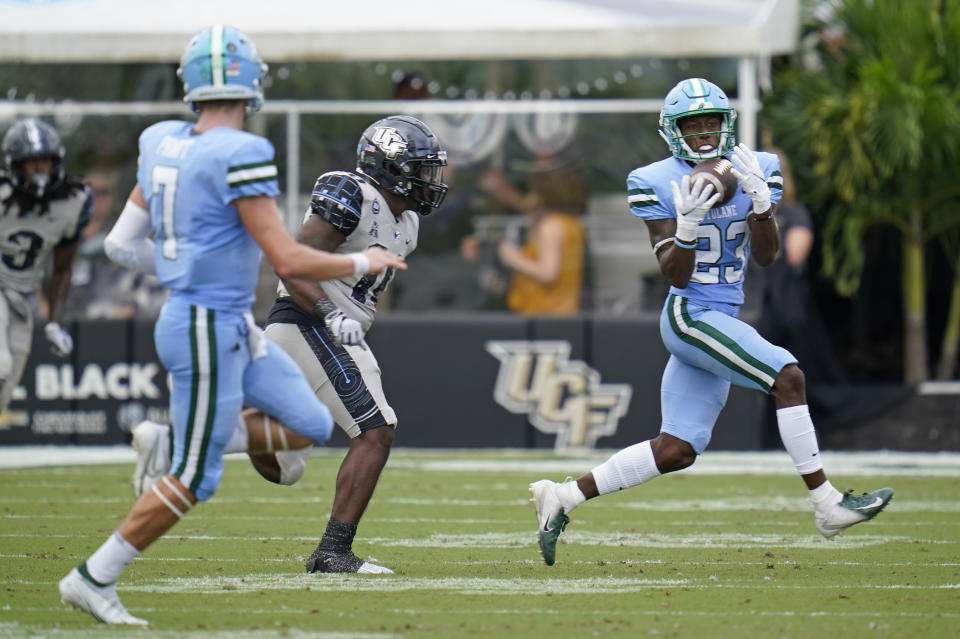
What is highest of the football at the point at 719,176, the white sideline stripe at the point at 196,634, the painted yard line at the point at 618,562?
the football at the point at 719,176

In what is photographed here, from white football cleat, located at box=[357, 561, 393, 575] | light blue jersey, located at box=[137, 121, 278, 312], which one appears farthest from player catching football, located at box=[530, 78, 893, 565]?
light blue jersey, located at box=[137, 121, 278, 312]

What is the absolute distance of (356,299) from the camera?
5473 mm

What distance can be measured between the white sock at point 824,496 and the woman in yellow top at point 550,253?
5865mm

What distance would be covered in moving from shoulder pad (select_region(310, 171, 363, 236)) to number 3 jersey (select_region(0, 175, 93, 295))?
2927 mm

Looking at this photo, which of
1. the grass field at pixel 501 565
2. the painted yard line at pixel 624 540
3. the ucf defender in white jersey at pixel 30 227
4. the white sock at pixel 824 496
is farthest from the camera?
the ucf defender in white jersey at pixel 30 227

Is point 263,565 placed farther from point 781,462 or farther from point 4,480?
point 781,462

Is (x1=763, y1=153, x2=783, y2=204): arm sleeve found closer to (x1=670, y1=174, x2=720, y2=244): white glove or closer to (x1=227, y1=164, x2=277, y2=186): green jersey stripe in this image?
(x1=670, y1=174, x2=720, y2=244): white glove

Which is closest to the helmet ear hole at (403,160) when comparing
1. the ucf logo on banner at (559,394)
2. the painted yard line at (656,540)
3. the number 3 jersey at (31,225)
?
the painted yard line at (656,540)

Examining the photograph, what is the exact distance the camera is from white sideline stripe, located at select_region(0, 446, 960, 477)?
919 centimetres

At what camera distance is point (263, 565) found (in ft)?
17.5

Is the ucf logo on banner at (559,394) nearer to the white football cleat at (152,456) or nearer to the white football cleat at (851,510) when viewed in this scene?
the white football cleat at (851,510)

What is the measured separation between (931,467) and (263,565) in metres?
5.47

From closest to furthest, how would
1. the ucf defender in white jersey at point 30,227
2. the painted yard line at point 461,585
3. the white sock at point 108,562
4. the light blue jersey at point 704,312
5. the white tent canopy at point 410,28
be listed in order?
the white sock at point 108,562 < the painted yard line at point 461,585 < the light blue jersey at point 704,312 < the ucf defender in white jersey at point 30,227 < the white tent canopy at point 410,28

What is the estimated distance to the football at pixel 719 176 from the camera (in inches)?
205
